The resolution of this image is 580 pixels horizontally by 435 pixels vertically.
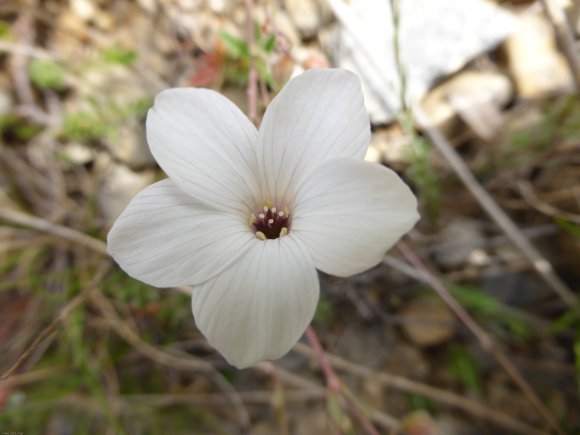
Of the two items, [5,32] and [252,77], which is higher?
[252,77]

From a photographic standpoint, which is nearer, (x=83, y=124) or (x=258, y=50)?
(x=258, y=50)

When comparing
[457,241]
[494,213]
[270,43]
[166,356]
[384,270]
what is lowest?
[166,356]

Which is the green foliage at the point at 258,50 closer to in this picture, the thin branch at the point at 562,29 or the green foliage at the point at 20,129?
the thin branch at the point at 562,29

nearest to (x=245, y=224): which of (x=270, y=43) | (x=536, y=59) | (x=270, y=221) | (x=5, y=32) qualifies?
(x=270, y=221)

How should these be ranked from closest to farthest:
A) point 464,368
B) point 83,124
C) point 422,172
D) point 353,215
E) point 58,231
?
point 353,215
point 422,172
point 58,231
point 464,368
point 83,124

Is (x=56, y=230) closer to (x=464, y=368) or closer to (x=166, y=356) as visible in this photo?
(x=166, y=356)

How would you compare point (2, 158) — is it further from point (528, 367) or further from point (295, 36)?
point (528, 367)
